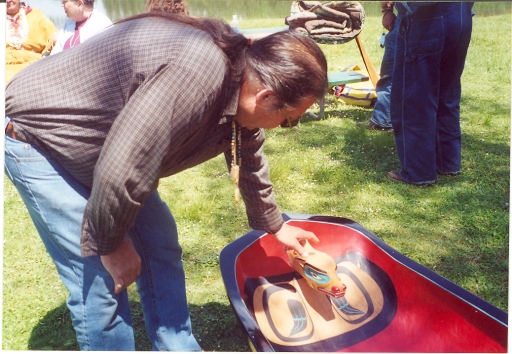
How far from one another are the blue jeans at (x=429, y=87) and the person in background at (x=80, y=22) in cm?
180

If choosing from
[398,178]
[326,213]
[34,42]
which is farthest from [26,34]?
[398,178]

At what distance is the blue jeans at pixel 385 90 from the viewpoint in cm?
397

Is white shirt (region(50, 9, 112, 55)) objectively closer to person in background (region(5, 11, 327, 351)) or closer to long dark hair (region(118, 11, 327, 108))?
person in background (region(5, 11, 327, 351))

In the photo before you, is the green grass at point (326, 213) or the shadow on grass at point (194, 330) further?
the green grass at point (326, 213)

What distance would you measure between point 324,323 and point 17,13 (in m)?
3.16

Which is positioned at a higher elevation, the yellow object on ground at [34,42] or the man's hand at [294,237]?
the yellow object on ground at [34,42]

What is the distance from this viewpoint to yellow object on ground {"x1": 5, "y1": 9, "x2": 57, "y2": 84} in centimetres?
358

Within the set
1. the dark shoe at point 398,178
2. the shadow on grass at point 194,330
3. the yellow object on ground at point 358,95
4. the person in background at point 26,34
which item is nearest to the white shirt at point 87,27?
the person in background at point 26,34

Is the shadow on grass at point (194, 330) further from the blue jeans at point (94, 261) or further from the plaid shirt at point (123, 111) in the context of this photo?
the plaid shirt at point (123, 111)

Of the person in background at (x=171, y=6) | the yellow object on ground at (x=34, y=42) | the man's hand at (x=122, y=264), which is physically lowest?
the man's hand at (x=122, y=264)

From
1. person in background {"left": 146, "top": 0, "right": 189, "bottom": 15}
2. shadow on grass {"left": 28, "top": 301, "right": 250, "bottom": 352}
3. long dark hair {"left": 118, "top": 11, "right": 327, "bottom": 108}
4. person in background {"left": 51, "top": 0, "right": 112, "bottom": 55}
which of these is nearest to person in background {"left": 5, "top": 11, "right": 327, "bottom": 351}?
long dark hair {"left": 118, "top": 11, "right": 327, "bottom": 108}

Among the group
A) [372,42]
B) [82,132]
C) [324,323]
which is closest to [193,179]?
[324,323]

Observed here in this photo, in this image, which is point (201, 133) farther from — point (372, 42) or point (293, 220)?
point (372, 42)

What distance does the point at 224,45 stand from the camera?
Result: 1116 millimetres
